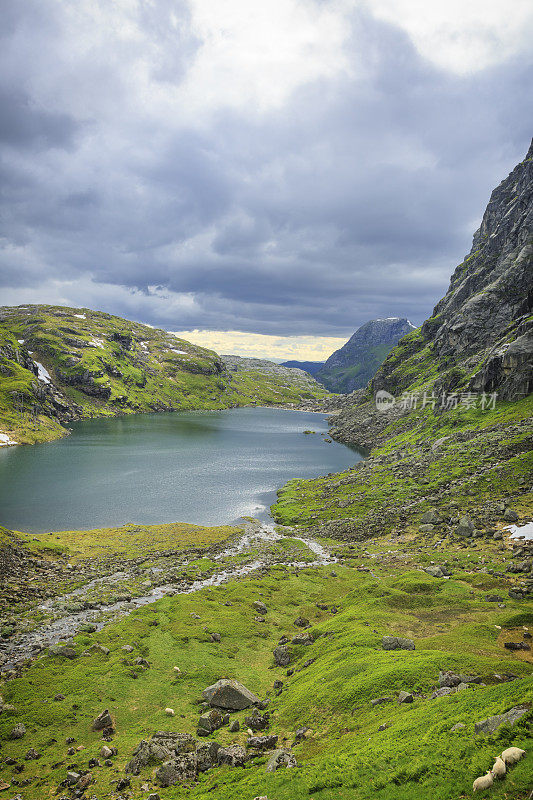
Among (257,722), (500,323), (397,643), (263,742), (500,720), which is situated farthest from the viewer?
(500,323)

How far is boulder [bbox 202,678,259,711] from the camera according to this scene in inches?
1031

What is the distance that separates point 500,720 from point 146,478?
115m

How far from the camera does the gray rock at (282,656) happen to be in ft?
107

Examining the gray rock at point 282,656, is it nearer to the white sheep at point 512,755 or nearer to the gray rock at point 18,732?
the gray rock at point 18,732

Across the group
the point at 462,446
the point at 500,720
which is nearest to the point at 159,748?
the point at 500,720

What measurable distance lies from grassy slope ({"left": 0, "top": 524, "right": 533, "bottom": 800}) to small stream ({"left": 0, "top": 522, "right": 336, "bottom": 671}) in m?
2.93

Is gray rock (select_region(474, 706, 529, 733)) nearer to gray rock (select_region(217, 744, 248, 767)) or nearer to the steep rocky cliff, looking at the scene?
gray rock (select_region(217, 744, 248, 767))

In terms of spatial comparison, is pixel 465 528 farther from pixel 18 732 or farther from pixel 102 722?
pixel 18 732

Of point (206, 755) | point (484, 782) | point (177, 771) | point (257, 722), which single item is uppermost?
point (484, 782)

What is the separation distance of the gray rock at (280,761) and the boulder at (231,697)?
8501mm

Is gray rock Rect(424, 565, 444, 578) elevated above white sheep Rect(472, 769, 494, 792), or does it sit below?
below

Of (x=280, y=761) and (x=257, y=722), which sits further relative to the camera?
(x=257, y=722)

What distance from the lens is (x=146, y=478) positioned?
388 ft

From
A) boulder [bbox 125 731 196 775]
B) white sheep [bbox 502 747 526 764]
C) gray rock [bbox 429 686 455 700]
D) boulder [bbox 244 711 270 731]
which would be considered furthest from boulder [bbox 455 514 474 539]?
white sheep [bbox 502 747 526 764]
